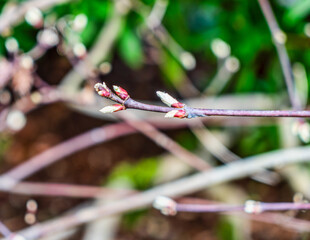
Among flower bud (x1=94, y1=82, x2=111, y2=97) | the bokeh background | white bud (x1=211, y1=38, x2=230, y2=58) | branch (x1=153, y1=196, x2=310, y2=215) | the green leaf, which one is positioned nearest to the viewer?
flower bud (x1=94, y1=82, x2=111, y2=97)

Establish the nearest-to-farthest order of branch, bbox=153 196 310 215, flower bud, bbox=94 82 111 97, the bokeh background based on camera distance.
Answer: flower bud, bbox=94 82 111 97 → branch, bbox=153 196 310 215 → the bokeh background

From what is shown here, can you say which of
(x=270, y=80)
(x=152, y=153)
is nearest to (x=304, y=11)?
(x=270, y=80)

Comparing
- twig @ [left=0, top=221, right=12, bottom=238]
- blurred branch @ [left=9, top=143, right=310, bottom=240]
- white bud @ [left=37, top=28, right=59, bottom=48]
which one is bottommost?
twig @ [left=0, top=221, right=12, bottom=238]

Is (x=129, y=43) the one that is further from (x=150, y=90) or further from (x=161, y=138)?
(x=150, y=90)

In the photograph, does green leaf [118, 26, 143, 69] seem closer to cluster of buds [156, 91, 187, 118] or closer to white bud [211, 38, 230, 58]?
white bud [211, 38, 230, 58]

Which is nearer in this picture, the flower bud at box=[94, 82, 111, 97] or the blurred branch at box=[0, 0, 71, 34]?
the flower bud at box=[94, 82, 111, 97]

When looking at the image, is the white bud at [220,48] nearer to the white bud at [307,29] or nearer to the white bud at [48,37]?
the white bud at [307,29]

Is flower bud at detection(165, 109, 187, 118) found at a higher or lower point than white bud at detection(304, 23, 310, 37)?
lower

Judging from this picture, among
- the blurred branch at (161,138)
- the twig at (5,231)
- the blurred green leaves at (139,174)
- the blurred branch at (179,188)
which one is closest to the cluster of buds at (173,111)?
the twig at (5,231)

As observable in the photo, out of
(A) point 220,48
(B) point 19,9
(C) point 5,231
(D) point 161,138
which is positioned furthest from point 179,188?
(B) point 19,9

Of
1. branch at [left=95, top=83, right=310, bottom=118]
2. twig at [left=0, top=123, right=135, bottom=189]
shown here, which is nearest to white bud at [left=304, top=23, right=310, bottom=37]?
twig at [left=0, top=123, right=135, bottom=189]
